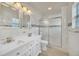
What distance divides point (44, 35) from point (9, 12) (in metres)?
0.50

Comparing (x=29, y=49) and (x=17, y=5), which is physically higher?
(x=17, y=5)

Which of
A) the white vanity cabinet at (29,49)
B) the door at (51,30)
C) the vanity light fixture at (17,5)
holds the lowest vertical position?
the white vanity cabinet at (29,49)

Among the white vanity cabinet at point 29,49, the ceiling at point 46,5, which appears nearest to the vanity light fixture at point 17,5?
the ceiling at point 46,5

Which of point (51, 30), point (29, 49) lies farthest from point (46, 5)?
point (29, 49)

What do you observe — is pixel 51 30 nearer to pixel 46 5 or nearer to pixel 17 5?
pixel 46 5

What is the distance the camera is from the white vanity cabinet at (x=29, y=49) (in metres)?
1.34

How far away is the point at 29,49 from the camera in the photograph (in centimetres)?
140

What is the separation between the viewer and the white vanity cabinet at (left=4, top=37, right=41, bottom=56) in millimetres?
1336

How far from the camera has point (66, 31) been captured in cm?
139

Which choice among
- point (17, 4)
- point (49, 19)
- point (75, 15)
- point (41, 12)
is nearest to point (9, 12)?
point (17, 4)

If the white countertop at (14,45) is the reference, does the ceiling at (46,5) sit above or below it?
above

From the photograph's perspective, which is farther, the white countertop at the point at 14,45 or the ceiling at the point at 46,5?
the ceiling at the point at 46,5

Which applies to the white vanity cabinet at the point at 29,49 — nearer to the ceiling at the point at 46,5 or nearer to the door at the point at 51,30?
the door at the point at 51,30

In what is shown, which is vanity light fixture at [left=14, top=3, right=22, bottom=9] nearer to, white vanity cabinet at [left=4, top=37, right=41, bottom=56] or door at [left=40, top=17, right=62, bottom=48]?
door at [left=40, top=17, right=62, bottom=48]
